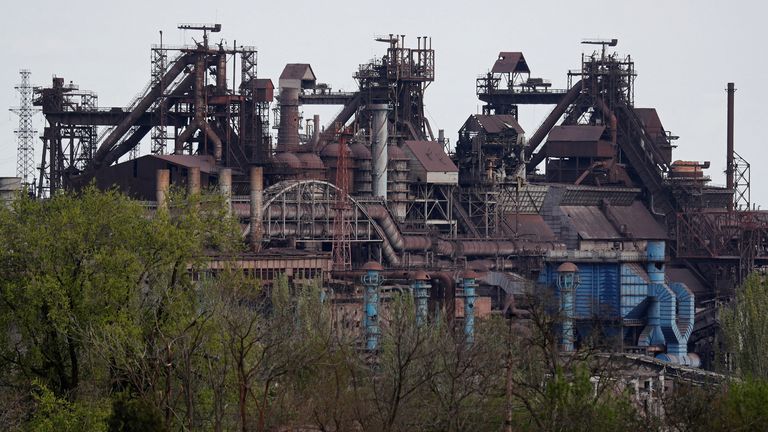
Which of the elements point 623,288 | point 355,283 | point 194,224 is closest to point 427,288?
point 355,283

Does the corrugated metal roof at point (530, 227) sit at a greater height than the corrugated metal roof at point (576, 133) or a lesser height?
lesser

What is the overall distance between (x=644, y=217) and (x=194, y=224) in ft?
252

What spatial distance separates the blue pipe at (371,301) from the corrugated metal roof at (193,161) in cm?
1146

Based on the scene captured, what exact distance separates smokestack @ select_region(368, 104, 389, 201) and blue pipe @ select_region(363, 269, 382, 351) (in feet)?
47.9

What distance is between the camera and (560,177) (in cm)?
13462

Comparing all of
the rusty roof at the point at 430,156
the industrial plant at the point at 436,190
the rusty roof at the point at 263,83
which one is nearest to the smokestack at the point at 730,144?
the industrial plant at the point at 436,190

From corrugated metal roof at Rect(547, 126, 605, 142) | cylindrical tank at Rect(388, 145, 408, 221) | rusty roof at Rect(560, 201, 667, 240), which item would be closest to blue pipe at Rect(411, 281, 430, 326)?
cylindrical tank at Rect(388, 145, 408, 221)

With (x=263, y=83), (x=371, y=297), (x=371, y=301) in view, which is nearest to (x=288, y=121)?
(x=263, y=83)

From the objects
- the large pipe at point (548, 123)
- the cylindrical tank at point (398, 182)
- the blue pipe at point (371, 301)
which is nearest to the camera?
the blue pipe at point (371, 301)

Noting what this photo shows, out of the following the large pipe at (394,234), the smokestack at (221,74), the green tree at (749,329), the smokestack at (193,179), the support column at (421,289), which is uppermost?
the smokestack at (221,74)

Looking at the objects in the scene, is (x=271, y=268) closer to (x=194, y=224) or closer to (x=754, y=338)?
(x=754, y=338)

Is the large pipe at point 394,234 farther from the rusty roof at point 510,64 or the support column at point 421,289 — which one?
the rusty roof at point 510,64

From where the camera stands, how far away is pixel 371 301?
102m

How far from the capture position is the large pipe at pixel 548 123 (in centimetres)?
13712
